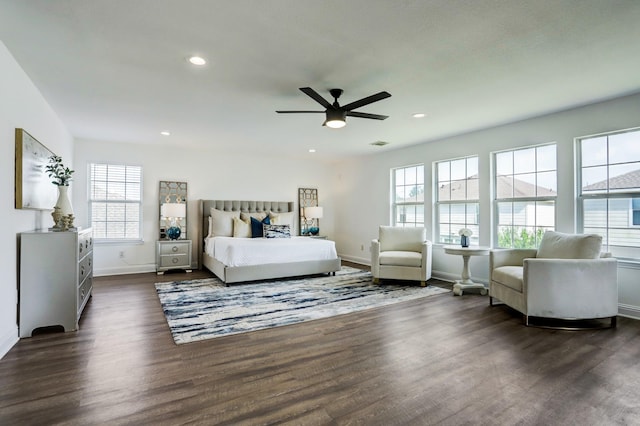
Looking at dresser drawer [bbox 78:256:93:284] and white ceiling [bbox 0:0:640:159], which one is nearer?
white ceiling [bbox 0:0:640:159]

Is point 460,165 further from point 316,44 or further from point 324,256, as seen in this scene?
point 316,44

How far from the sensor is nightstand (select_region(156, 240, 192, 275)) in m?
5.86

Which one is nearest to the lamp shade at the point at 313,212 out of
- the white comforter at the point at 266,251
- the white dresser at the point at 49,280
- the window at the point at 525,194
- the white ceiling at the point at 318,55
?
the white comforter at the point at 266,251

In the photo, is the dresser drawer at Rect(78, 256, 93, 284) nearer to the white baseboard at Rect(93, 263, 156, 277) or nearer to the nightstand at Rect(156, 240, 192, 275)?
the nightstand at Rect(156, 240, 192, 275)

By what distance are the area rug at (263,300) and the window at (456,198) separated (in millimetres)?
1205

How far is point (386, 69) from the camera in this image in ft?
9.62

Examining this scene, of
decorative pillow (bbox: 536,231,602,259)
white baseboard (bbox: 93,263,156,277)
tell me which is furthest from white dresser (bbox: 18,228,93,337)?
decorative pillow (bbox: 536,231,602,259)

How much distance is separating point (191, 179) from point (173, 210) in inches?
36.5

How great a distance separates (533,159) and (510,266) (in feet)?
5.27

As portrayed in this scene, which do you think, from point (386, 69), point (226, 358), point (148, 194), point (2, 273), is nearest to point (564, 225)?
point (386, 69)

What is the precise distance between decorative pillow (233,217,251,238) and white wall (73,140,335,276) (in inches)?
33.6

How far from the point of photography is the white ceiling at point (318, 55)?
2096 mm

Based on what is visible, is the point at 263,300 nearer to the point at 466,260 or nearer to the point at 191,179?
the point at 466,260

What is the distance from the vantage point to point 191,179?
6.53 meters
